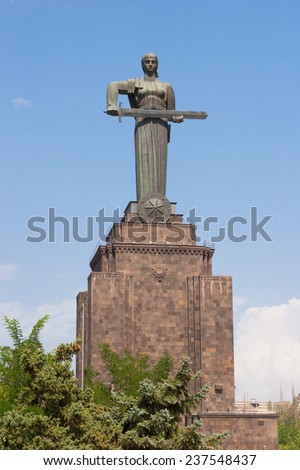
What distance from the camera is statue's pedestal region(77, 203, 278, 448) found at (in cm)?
5044

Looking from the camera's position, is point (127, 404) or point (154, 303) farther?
point (154, 303)

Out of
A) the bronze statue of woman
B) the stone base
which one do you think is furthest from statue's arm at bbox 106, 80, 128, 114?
the stone base

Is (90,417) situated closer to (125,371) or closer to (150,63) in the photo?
(125,371)

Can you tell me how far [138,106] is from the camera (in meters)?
55.3

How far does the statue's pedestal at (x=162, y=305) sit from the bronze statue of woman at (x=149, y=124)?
312 cm

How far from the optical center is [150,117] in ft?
180

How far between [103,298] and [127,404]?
82.6 feet

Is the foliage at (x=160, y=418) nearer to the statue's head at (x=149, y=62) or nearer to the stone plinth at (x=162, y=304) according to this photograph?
the stone plinth at (x=162, y=304)

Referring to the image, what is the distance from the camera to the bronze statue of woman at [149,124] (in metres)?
54.9

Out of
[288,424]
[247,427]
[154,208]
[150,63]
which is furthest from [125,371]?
[288,424]

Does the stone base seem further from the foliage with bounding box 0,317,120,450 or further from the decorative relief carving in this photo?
the foliage with bounding box 0,317,120,450
